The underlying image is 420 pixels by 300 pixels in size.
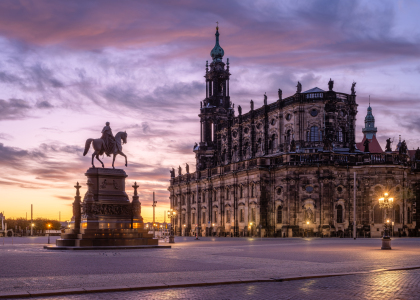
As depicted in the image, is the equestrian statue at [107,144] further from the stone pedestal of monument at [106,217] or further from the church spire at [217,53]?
the church spire at [217,53]

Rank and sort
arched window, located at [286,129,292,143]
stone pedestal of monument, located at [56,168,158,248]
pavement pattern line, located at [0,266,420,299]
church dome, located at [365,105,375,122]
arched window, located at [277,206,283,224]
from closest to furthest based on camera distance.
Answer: pavement pattern line, located at [0,266,420,299]
stone pedestal of monument, located at [56,168,158,248]
arched window, located at [277,206,283,224]
arched window, located at [286,129,292,143]
church dome, located at [365,105,375,122]

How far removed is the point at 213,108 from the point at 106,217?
69985 millimetres

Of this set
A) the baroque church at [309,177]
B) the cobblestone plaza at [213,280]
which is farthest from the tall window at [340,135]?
the cobblestone plaza at [213,280]

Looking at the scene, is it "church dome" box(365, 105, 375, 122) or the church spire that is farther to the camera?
"church dome" box(365, 105, 375, 122)

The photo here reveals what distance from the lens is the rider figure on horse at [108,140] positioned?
123 feet

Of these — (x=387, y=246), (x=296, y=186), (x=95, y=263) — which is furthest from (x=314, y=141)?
(x=95, y=263)

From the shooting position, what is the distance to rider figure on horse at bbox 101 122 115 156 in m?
37.4

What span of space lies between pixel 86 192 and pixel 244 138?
59.7m

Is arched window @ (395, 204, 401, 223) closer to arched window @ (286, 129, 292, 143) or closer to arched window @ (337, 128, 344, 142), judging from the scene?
arched window @ (337, 128, 344, 142)

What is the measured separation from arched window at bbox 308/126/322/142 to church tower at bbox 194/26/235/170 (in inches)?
975

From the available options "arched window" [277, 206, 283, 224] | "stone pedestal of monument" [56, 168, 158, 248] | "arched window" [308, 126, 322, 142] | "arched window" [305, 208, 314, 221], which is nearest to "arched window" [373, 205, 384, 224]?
"arched window" [305, 208, 314, 221]

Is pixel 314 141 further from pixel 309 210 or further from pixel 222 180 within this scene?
pixel 222 180

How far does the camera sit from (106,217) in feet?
116

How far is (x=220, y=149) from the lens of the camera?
337 ft
